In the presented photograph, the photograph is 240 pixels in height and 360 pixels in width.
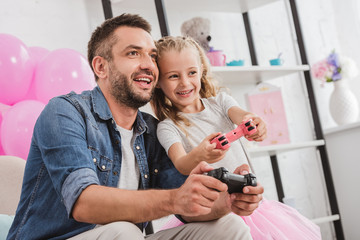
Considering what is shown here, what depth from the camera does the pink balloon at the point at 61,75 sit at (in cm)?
196

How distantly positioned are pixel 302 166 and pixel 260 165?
1.45 feet

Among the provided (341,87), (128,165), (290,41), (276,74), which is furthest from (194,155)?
(290,41)

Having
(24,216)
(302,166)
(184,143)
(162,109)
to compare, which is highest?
(162,109)

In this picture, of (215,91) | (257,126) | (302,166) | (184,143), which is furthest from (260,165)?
(257,126)

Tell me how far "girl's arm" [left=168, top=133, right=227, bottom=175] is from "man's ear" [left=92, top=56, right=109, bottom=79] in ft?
1.16

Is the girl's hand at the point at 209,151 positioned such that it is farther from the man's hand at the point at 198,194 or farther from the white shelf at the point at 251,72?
the white shelf at the point at 251,72

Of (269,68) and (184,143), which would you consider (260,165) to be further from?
(184,143)

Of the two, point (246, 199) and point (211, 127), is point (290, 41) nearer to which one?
point (211, 127)

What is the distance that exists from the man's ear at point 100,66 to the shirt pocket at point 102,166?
1.13 feet

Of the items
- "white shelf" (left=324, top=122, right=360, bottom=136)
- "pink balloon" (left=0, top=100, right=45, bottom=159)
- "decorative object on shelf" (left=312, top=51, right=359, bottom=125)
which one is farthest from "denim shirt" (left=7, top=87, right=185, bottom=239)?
"decorative object on shelf" (left=312, top=51, right=359, bottom=125)

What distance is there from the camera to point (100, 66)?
5.12ft

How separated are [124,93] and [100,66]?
0.17 m

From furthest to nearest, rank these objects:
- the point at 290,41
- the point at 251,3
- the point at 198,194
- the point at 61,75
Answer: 1. the point at 290,41
2. the point at 251,3
3. the point at 61,75
4. the point at 198,194

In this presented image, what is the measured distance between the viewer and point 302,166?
3287 mm
